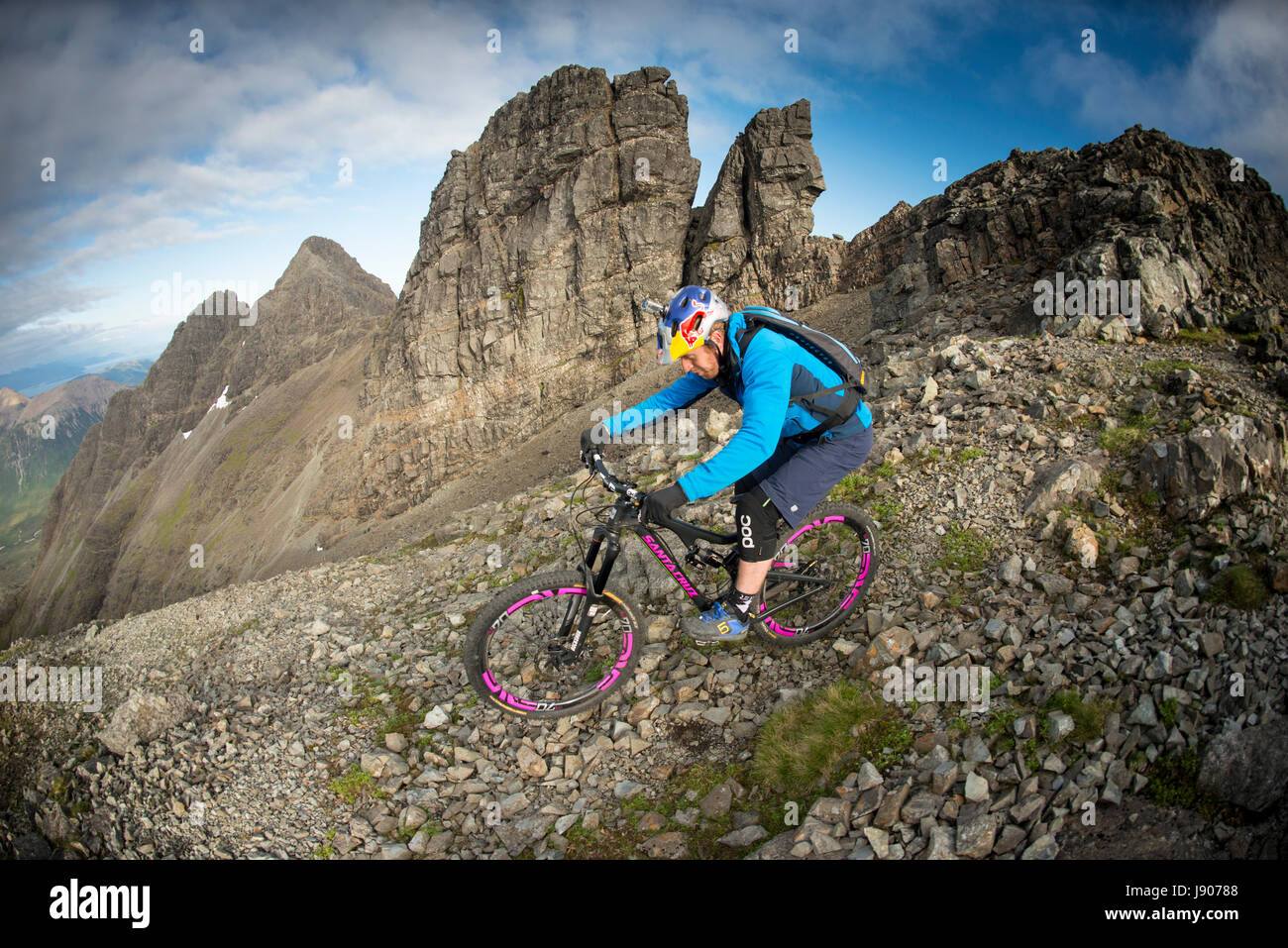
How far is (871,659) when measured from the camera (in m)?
6.04

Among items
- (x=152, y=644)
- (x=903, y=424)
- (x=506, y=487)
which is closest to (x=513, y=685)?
(x=152, y=644)

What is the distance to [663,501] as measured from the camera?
A: 543 cm

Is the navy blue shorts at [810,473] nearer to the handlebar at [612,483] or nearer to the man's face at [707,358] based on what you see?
the man's face at [707,358]

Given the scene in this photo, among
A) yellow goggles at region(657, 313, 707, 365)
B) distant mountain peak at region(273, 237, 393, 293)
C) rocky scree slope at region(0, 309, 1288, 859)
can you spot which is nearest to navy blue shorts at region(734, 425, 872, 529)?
yellow goggles at region(657, 313, 707, 365)

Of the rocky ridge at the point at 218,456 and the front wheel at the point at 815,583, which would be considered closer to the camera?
the front wheel at the point at 815,583

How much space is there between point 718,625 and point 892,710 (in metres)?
1.97

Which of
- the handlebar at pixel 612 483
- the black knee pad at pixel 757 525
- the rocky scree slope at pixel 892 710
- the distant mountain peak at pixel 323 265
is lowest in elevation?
the rocky scree slope at pixel 892 710

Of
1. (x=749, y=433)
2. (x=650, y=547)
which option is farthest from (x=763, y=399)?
(x=650, y=547)

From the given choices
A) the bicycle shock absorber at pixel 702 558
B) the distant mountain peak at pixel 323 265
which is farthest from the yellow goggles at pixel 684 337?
the distant mountain peak at pixel 323 265

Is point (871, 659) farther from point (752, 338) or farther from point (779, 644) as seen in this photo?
point (752, 338)

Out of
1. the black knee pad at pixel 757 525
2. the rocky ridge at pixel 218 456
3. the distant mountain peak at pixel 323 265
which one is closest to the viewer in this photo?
the black knee pad at pixel 757 525

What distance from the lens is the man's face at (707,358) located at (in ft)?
18.9

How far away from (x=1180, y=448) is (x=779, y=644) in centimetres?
535

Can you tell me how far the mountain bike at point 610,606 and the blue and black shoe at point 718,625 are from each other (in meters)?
0.14
